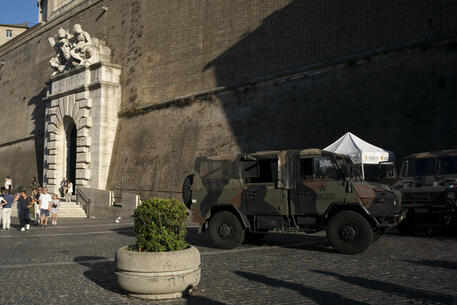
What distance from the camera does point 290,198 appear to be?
8.85 m

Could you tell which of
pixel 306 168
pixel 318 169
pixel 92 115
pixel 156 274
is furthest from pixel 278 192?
pixel 92 115

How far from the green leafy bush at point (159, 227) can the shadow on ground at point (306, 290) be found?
4.03ft

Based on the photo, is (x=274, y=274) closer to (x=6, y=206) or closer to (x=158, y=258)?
(x=158, y=258)

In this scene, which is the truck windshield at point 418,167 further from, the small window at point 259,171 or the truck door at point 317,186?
the small window at point 259,171

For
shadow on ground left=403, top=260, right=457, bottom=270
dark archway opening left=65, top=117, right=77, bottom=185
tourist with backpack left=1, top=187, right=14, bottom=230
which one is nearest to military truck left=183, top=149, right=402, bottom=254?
shadow on ground left=403, top=260, right=457, bottom=270

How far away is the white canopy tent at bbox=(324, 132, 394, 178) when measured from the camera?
11.8 m

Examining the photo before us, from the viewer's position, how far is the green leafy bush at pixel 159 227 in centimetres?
573

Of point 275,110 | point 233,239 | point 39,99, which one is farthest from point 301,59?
point 39,99

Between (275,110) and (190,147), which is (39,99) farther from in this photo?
(275,110)

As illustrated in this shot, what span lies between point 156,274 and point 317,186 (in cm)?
427

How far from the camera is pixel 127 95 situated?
24047 mm

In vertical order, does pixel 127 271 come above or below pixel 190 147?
below

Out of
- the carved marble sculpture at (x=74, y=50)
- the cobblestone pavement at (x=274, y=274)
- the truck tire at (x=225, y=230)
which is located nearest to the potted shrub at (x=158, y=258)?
the cobblestone pavement at (x=274, y=274)

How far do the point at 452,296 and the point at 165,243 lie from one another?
358 centimetres
